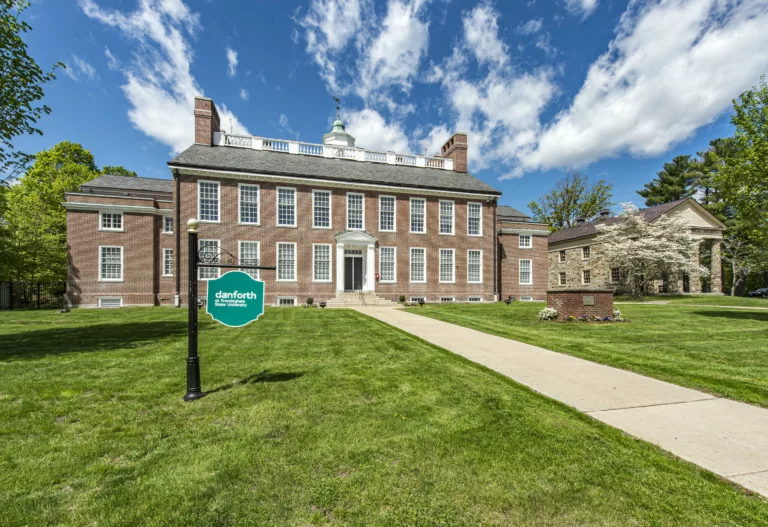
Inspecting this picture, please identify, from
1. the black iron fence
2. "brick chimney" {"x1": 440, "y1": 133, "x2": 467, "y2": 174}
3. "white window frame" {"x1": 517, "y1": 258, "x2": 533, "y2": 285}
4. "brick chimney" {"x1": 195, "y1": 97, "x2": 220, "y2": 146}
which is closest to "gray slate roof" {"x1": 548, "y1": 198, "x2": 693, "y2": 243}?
"white window frame" {"x1": 517, "y1": 258, "x2": 533, "y2": 285}

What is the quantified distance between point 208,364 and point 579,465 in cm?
607

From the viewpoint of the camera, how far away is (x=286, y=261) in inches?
896

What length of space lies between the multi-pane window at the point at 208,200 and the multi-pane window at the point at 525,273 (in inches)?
910

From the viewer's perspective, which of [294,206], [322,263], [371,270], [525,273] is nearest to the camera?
[294,206]

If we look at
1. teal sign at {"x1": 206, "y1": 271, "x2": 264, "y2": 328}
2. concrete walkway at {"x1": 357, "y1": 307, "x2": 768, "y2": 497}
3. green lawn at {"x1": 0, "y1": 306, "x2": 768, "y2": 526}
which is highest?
teal sign at {"x1": 206, "y1": 271, "x2": 264, "y2": 328}

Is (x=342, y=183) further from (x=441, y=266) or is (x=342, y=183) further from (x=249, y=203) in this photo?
(x=441, y=266)

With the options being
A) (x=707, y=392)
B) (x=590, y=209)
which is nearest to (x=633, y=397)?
(x=707, y=392)

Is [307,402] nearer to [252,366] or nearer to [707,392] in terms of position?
[252,366]

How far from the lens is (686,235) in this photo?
1043 inches

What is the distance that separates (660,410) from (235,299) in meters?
6.01

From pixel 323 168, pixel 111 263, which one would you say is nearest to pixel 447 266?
pixel 323 168

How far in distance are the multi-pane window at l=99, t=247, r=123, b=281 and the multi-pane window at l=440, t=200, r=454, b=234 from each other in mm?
21412

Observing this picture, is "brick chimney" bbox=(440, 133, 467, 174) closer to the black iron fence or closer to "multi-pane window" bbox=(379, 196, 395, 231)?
"multi-pane window" bbox=(379, 196, 395, 231)

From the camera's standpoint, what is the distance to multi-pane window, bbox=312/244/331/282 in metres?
23.2
